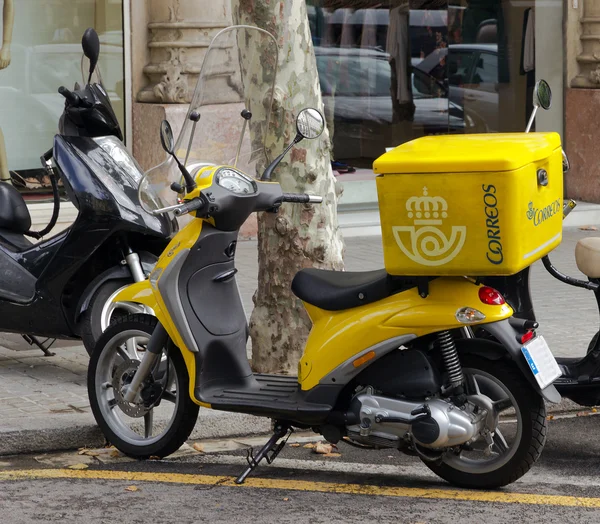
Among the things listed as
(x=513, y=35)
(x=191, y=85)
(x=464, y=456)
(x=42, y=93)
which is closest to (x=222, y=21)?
(x=191, y=85)

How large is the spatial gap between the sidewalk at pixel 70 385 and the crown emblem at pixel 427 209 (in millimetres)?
1738

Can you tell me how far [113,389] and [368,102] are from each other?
8.63 meters

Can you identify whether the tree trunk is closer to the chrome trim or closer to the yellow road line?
the yellow road line

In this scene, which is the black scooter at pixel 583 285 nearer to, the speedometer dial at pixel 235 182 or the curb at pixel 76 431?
the speedometer dial at pixel 235 182

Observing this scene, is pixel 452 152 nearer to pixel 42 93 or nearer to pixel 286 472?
pixel 286 472

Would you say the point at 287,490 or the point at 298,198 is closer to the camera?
the point at 287,490

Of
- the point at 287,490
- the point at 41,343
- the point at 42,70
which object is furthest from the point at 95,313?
the point at 42,70

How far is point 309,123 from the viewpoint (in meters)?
5.25

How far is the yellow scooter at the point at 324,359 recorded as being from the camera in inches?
189

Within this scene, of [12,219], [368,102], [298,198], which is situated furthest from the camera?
[368,102]

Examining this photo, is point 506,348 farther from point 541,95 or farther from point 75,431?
point 75,431

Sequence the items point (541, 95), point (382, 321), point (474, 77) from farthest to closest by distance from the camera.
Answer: point (474, 77), point (541, 95), point (382, 321)

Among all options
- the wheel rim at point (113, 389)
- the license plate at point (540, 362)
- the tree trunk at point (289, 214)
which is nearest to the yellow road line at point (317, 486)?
the wheel rim at point (113, 389)

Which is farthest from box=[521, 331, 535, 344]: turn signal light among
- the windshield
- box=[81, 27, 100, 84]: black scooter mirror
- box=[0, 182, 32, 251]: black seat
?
box=[0, 182, 32, 251]: black seat
